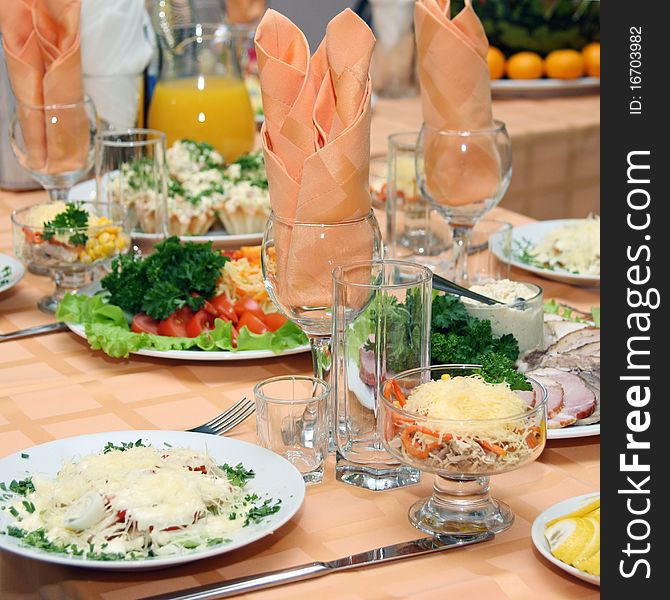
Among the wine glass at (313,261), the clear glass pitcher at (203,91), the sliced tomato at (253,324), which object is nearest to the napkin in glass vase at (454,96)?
the sliced tomato at (253,324)

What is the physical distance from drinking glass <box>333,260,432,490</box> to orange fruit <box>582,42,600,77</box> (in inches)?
87.9

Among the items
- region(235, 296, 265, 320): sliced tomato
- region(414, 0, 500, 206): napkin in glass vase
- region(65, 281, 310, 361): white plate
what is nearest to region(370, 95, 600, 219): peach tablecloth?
region(414, 0, 500, 206): napkin in glass vase

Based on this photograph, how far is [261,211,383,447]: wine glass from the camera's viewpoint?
1088mm

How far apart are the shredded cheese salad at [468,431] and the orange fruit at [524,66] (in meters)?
2.31

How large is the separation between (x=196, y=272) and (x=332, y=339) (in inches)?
16.8

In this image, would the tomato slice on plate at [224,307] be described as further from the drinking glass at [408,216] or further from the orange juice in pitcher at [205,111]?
the orange juice in pitcher at [205,111]

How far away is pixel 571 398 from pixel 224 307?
50 cm

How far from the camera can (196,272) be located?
1.45 m

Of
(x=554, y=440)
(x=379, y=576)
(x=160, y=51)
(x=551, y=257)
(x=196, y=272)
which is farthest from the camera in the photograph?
(x=160, y=51)

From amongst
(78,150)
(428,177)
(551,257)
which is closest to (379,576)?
(428,177)

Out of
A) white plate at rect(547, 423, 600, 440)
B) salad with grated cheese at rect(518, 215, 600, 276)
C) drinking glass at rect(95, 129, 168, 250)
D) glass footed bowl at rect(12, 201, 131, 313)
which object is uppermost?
drinking glass at rect(95, 129, 168, 250)

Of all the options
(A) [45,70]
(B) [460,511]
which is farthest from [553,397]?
(A) [45,70]

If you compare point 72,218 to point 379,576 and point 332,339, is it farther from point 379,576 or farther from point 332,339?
point 379,576

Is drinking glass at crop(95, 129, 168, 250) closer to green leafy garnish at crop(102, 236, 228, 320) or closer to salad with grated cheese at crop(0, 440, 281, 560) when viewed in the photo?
green leafy garnish at crop(102, 236, 228, 320)
